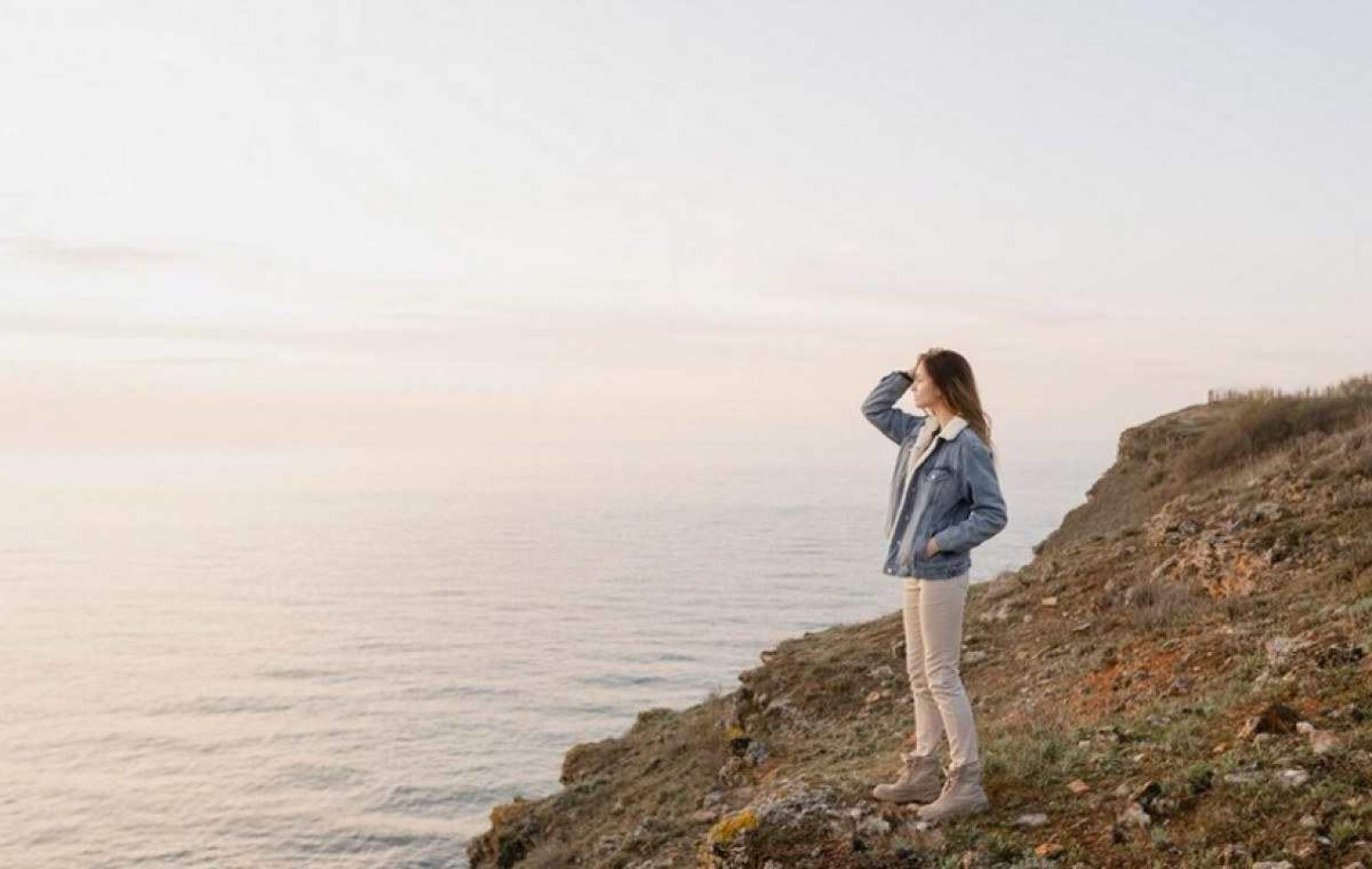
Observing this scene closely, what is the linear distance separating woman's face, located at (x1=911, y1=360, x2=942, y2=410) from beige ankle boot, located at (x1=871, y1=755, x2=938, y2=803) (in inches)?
108

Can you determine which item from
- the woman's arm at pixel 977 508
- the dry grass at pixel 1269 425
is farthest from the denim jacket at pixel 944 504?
the dry grass at pixel 1269 425

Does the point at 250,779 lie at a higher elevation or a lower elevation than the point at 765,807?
lower

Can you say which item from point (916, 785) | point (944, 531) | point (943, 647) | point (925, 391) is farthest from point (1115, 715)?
point (925, 391)

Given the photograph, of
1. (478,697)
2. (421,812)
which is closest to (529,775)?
(421,812)

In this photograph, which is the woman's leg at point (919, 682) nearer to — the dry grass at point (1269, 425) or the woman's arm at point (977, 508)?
the woman's arm at point (977, 508)

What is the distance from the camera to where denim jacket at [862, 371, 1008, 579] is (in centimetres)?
646

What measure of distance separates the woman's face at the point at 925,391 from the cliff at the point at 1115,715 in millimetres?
3039

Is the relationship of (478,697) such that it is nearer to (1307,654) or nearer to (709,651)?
(709,651)

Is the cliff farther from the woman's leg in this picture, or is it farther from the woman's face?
the woman's face

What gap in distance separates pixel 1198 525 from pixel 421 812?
25821 mm

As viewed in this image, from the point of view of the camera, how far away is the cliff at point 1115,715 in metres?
6.51

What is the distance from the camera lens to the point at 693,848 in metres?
9.85

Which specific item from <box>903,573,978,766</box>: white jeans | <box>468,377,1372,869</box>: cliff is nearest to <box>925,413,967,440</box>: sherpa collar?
<box>903,573,978,766</box>: white jeans

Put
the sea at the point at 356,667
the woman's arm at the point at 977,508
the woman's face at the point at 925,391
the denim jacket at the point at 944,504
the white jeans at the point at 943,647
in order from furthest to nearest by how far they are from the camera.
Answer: the sea at the point at 356,667 < the woman's face at the point at 925,391 < the white jeans at the point at 943,647 < the denim jacket at the point at 944,504 < the woman's arm at the point at 977,508
